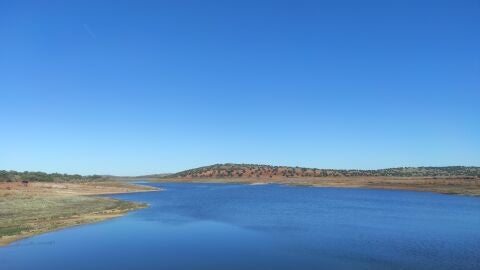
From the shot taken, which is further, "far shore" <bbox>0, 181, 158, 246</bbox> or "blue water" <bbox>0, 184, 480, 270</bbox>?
"far shore" <bbox>0, 181, 158, 246</bbox>

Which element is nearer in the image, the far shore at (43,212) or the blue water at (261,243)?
the blue water at (261,243)

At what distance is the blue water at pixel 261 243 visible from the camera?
107 feet

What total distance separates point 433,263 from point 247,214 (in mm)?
36866

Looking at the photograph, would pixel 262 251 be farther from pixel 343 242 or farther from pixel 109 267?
pixel 109 267

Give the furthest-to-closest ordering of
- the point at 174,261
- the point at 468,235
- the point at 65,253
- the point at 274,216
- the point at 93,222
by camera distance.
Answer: the point at 274,216, the point at 93,222, the point at 468,235, the point at 65,253, the point at 174,261

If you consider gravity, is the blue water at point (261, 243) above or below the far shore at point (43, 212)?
below

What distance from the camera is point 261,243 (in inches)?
1609

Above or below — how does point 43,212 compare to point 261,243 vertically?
above

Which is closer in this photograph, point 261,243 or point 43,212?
point 261,243

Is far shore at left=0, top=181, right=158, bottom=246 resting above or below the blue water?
above

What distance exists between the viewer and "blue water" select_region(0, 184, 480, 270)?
107ft

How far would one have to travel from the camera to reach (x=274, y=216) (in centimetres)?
6294

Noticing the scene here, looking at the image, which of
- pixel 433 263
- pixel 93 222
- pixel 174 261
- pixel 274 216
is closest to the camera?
pixel 433 263

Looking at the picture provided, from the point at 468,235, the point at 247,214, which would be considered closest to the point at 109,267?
the point at 468,235
